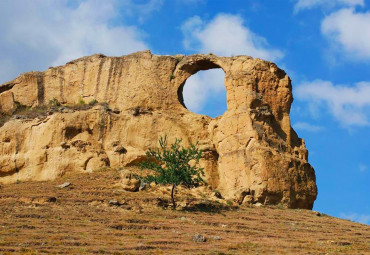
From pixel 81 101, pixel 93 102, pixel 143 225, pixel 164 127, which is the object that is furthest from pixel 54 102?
pixel 143 225

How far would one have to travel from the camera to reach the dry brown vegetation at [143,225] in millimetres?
24547

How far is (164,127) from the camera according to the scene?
3931 centimetres

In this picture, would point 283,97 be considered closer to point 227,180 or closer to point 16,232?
point 227,180

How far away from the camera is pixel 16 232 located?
2581cm

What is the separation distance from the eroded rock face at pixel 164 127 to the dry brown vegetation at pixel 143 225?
1498mm

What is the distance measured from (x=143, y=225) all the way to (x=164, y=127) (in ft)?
38.6

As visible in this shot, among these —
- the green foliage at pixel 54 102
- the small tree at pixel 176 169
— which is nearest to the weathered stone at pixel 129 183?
the small tree at pixel 176 169

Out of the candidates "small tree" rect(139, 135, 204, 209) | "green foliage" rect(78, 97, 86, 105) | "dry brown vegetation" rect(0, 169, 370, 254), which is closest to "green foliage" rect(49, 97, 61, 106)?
"green foliage" rect(78, 97, 86, 105)

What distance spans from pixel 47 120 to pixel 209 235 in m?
16.5

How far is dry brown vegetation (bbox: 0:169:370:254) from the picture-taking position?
24.5m

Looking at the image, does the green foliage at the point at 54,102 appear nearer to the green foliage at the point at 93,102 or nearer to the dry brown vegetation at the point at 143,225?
the green foliage at the point at 93,102

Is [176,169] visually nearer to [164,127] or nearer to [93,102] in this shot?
[164,127]

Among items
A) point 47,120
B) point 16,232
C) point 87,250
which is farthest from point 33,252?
point 47,120

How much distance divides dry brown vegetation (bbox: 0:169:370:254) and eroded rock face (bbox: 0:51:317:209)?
1.50 meters
